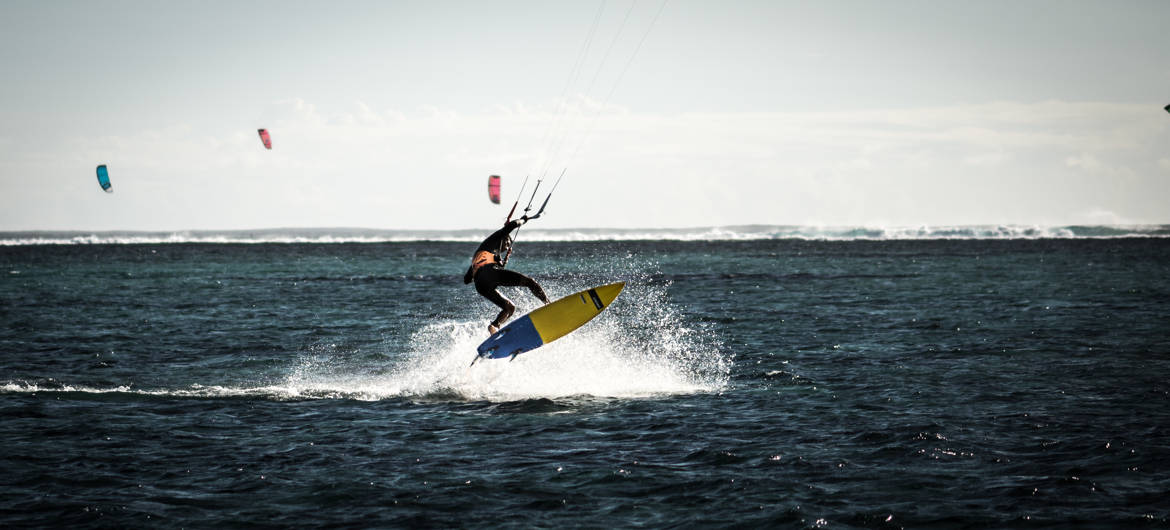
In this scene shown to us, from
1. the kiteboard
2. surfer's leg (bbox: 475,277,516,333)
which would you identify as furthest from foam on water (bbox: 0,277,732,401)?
surfer's leg (bbox: 475,277,516,333)

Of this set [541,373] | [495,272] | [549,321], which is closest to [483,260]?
[495,272]

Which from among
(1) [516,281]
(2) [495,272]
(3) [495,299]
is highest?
(2) [495,272]

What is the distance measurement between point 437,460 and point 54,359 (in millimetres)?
13649

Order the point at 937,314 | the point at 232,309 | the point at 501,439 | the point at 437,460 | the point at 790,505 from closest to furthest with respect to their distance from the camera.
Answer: the point at 790,505 → the point at 437,460 → the point at 501,439 → the point at 937,314 → the point at 232,309

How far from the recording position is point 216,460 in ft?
36.1

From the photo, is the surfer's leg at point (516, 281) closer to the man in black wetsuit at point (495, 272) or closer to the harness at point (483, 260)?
the man in black wetsuit at point (495, 272)

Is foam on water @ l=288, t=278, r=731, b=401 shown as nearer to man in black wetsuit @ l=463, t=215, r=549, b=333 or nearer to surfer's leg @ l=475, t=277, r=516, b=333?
surfer's leg @ l=475, t=277, r=516, b=333

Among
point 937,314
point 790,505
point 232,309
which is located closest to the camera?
point 790,505

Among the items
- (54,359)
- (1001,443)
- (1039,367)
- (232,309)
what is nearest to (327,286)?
(232,309)

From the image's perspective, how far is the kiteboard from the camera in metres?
15.3

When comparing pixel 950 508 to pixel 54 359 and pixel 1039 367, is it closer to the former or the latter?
pixel 1039 367

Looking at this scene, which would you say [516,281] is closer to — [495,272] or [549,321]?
[495,272]

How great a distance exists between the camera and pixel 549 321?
15.4 m

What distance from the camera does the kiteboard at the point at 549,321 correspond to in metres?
15.3
